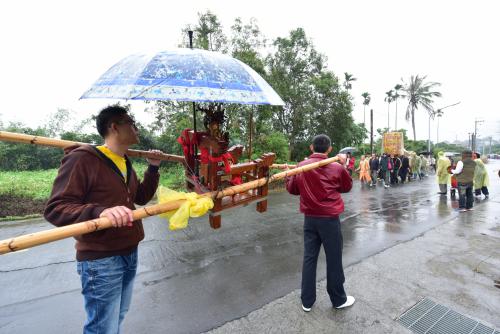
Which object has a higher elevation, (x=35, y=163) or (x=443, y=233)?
(x=35, y=163)

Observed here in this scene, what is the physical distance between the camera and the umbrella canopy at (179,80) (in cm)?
178

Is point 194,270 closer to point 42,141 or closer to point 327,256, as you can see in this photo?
point 327,256

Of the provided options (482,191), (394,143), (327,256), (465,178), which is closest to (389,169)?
(482,191)

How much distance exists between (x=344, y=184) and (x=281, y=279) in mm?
1671

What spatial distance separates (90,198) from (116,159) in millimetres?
316

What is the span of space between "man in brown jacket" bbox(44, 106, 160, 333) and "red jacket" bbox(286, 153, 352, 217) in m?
1.82

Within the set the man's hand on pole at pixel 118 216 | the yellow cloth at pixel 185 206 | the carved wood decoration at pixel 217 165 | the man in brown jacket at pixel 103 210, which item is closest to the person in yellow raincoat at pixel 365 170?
the carved wood decoration at pixel 217 165

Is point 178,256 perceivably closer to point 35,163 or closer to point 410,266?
point 410,266

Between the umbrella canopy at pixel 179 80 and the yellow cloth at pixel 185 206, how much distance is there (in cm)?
67

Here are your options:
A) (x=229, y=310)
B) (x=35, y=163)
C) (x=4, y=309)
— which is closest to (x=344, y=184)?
(x=229, y=310)

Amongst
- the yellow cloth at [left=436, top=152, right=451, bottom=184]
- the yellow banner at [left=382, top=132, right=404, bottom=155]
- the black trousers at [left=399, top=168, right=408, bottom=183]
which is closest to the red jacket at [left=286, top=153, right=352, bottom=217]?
the yellow cloth at [left=436, top=152, right=451, bottom=184]

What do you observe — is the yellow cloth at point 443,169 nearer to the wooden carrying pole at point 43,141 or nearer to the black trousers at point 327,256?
the black trousers at point 327,256

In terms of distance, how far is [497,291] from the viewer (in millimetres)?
3621

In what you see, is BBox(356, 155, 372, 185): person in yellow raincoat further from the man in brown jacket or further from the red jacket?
the man in brown jacket
